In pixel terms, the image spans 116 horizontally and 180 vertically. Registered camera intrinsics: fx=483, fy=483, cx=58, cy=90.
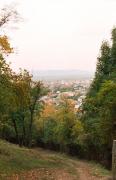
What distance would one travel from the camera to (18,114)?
72.1 meters

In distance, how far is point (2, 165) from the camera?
32.9m

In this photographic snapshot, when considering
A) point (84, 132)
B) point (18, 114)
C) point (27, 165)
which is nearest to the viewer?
point (27, 165)

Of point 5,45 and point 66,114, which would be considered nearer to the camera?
point 5,45

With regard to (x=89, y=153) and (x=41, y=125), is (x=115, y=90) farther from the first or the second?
(x=41, y=125)

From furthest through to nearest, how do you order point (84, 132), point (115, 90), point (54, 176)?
point (84, 132)
point (115, 90)
point (54, 176)

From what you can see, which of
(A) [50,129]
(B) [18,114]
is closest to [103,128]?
(B) [18,114]

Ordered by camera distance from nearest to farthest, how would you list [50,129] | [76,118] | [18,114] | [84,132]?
[84,132] < [18,114] < [76,118] < [50,129]

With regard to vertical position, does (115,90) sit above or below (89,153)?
above

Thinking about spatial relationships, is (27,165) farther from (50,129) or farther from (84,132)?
(50,129)

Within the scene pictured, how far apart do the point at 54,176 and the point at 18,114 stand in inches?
1589

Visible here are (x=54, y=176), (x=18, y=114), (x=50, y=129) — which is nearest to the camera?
(x=54, y=176)

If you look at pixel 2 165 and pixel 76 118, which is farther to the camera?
pixel 76 118

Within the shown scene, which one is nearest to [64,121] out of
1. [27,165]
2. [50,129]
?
[50,129]

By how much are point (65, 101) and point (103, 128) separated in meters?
36.5
